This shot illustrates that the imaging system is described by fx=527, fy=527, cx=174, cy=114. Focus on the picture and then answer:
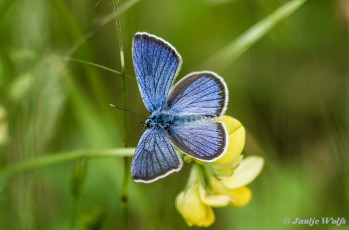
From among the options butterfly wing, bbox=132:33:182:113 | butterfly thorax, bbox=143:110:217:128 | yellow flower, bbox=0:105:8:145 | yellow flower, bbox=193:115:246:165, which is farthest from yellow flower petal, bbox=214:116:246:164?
yellow flower, bbox=0:105:8:145

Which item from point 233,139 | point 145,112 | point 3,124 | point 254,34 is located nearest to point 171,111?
point 233,139

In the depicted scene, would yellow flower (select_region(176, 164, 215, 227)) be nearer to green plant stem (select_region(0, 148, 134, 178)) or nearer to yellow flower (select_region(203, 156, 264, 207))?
yellow flower (select_region(203, 156, 264, 207))

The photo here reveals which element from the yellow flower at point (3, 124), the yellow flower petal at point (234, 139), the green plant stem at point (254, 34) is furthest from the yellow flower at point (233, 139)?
the yellow flower at point (3, 124)

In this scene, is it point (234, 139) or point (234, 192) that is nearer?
point (234, 139)

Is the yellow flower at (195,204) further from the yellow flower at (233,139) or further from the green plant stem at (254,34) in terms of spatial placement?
the green plant stem at (254,34)

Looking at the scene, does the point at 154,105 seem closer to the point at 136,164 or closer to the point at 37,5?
the point at 136,164

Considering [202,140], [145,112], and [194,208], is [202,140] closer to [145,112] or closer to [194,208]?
[194,208]

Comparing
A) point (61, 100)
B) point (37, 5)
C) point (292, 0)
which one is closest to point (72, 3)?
point (37, 5)
